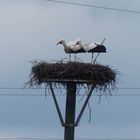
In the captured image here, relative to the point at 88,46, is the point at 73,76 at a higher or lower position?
lower

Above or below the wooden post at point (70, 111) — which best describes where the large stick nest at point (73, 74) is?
above

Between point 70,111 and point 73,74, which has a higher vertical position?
point 73,74

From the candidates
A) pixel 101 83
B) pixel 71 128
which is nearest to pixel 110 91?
pixel 101 83

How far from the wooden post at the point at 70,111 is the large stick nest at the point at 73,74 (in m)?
0.18

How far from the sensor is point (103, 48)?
1075cm

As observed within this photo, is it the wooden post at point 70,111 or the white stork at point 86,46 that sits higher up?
the white stork at point 86,46

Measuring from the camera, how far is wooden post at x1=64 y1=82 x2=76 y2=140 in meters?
9.66

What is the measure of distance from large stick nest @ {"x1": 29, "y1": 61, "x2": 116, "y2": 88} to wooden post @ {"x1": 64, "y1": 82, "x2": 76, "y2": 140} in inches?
7.2

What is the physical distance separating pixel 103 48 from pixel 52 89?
1.62 metres

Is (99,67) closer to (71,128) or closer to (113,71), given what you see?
(113,71)

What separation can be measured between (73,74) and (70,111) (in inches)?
28.6

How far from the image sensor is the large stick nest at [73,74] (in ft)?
31.9

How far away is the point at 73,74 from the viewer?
32.0 ft

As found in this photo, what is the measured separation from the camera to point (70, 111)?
9.81m
